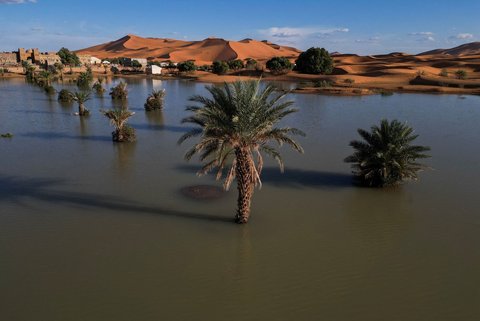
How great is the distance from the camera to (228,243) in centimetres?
1223

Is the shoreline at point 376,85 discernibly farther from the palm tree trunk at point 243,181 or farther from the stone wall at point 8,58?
the palm tree trunk at point 243,181

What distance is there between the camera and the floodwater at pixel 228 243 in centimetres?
935

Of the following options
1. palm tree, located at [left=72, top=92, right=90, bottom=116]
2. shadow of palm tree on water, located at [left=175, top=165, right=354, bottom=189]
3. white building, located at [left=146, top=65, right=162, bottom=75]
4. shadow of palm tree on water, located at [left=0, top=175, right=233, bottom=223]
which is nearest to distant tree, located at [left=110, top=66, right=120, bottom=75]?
white building, located at [left=146, top=65, right=162, bottom=75]

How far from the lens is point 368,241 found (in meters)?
12.5

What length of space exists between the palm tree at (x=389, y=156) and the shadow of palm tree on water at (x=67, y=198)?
7.11 metres

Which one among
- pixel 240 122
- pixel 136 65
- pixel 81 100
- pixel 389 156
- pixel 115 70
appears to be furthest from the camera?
pixel 136 65

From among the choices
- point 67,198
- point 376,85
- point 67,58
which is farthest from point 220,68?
point 67,198

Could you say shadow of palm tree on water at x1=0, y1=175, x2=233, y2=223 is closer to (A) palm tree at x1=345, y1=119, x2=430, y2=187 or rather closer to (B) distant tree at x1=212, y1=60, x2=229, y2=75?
(A) palm tree at x1=345, y1=119, x2=430, y2=187

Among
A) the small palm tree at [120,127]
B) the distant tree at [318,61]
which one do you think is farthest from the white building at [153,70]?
the small palm tree at [120,127]

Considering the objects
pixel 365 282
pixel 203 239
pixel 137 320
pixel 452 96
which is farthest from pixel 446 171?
pixel 452 96

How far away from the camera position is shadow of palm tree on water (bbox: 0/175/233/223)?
14.4 metres

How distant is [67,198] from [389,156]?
13.4m

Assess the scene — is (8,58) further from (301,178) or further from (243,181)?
(243,181)

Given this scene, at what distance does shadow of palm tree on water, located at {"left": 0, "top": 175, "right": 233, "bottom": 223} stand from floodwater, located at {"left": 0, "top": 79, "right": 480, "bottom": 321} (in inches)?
3.0
